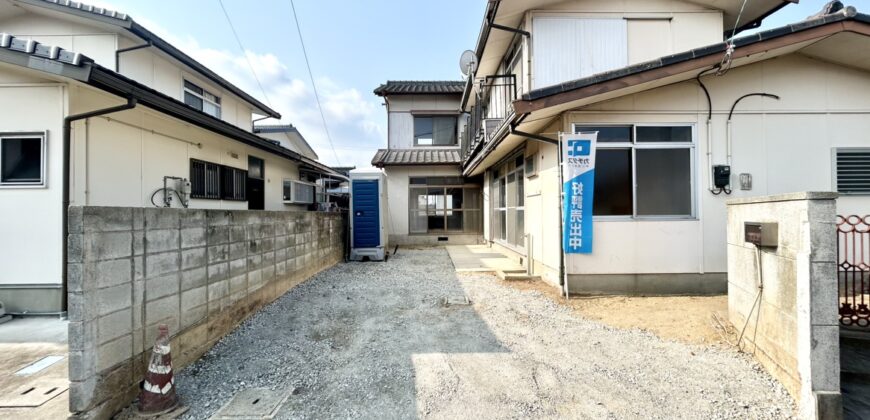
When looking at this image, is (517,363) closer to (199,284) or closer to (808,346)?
(808,346)

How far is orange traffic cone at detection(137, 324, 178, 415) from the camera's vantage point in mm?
2197

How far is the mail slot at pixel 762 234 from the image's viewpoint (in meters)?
2.63

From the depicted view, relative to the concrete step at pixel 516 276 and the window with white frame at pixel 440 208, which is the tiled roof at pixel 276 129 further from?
the concrete step at pixel 516 276

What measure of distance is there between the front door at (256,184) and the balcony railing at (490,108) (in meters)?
6.04

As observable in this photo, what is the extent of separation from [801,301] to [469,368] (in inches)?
99.4

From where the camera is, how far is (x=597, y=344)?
3.35 m

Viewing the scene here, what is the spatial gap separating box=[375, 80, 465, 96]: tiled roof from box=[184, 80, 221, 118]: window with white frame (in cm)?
580

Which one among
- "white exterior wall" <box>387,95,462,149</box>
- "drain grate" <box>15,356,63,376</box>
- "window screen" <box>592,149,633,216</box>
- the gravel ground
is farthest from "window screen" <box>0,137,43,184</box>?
"white exterior wall" <box>387,95,462,149</box>

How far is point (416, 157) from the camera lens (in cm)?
1159

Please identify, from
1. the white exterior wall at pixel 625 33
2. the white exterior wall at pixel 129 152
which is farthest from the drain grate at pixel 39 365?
the white exterior wall at pixel 625 33

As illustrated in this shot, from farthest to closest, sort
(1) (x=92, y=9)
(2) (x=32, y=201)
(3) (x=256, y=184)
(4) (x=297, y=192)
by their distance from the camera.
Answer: (4) (x=297, y=192), (3) (x=256, y=184), (1) (x=92, y=9), (2) (x=32, y=201)

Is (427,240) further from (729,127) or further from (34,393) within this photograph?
(34,393)

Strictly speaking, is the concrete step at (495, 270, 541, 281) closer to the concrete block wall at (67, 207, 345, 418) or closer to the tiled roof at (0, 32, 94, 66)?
the concrete block wall at (67, 207, 345, 418)

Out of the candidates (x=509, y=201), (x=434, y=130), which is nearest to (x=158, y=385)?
(x=509, y=201)
